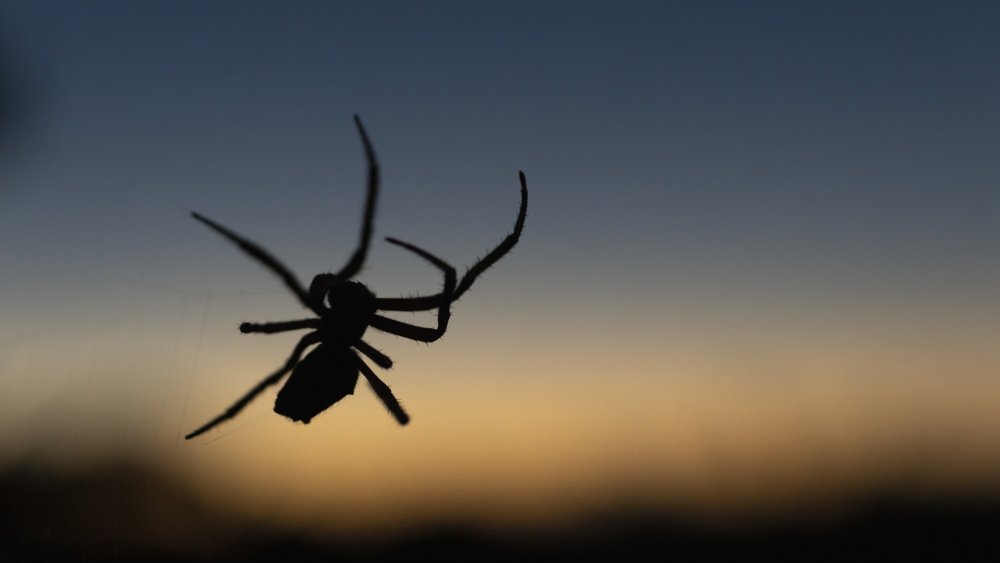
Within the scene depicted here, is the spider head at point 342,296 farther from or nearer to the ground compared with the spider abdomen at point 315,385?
farther from the ground

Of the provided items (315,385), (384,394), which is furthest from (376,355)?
(315,385)

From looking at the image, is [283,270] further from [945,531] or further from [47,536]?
[945,531]

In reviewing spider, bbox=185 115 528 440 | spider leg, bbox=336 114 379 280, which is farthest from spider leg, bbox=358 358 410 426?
spider leg, bbox=336 114 379 280

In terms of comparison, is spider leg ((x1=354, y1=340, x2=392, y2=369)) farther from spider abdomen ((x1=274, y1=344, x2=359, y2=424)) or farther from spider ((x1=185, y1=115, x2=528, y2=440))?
spider abdomen ((x1=274, y1=344, x2=359, y2=424))

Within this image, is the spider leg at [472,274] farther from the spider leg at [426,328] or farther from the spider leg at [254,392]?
the spider leg at [254,392]

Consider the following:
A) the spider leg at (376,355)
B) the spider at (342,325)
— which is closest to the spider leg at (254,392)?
the spider at (342,325)

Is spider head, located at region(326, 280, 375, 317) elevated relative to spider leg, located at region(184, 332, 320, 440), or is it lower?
elevated

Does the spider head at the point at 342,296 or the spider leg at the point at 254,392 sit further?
the spider head at the point at 342,296

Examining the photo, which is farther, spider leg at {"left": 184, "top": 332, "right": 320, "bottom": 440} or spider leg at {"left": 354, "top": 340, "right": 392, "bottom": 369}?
spider leg at {"left": 354, "top": 340, "right": 392, "bottom": 369}

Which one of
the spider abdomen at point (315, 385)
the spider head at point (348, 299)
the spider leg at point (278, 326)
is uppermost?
the spider head at point (348, 299)

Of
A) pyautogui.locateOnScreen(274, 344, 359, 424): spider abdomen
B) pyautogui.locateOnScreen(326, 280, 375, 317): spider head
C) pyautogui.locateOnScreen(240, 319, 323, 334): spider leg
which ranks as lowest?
pyautogui.locateOnScreen(274, 344, 359, 424): spider abdomen
